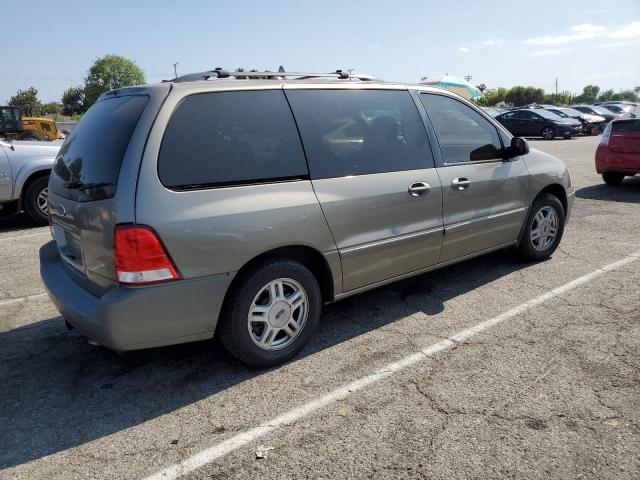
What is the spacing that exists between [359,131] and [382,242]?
818 millimetres

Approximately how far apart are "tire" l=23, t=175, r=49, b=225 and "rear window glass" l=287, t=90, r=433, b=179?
18.8 feet

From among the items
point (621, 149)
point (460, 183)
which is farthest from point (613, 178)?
point (460, 183)

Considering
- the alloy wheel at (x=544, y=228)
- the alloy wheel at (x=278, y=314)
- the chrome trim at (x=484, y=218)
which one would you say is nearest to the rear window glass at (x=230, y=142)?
the alloy wheel at (x=278, y=314)

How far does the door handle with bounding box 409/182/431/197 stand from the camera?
3.85 meters

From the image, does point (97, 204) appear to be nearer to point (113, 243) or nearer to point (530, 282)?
point (113, 243)

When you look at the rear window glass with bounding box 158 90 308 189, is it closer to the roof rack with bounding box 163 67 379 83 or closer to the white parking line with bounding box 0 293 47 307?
the roof rack with bounding box 163 67 379 83

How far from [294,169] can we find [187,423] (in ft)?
5.37

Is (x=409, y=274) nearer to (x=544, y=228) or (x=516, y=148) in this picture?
(x=516, y=148)

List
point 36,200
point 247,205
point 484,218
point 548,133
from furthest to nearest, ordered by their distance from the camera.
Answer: point 548,133
point 36,200
point 484,218
point 247,205

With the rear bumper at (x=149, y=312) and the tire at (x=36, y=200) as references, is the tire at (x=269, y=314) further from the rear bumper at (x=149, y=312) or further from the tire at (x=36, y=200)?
the tire at (x=36, y=200)

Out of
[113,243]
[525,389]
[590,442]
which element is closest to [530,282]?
[525,389]

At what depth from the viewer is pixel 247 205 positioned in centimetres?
303

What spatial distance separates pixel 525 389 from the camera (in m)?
3.02

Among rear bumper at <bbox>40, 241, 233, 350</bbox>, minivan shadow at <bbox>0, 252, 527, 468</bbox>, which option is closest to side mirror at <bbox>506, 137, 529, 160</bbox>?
minivan shadow at <bbox>0, 252, 527, 468</bbox>
